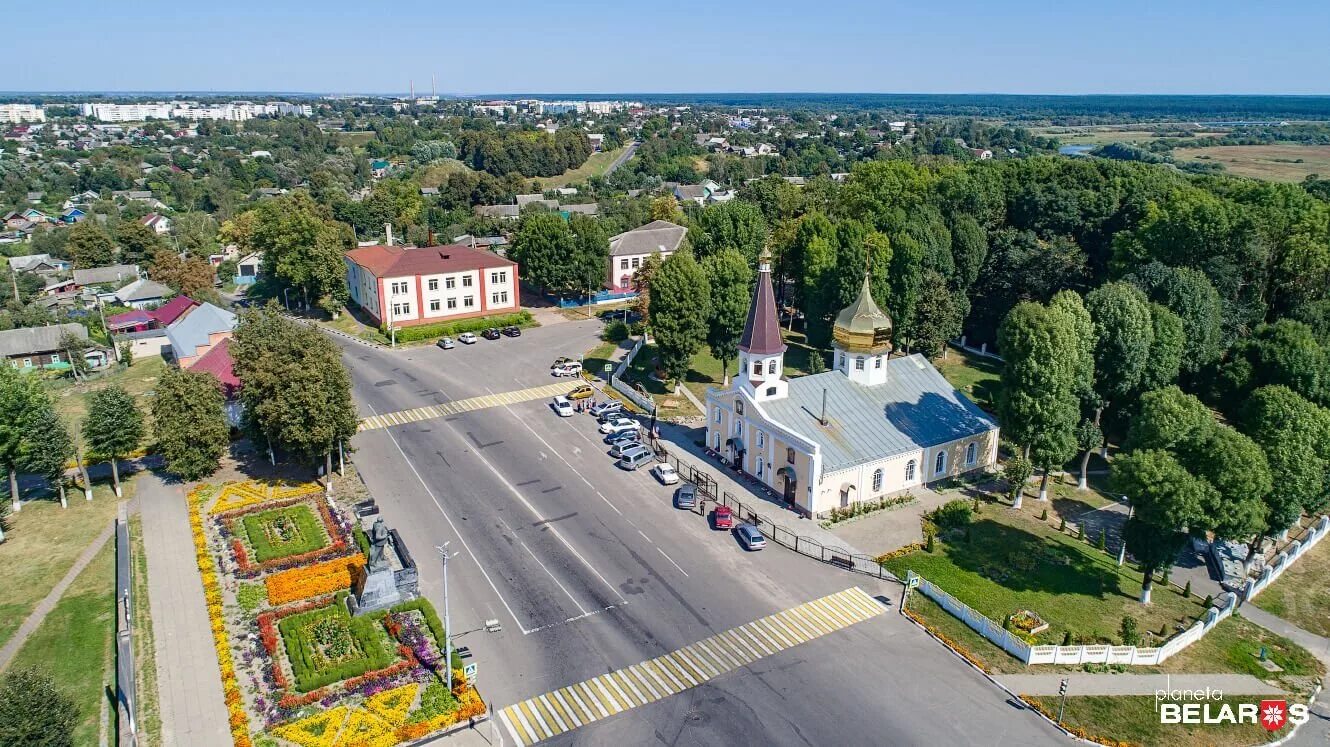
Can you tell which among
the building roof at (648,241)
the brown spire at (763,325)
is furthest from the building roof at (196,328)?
the brown spire at (763,325)

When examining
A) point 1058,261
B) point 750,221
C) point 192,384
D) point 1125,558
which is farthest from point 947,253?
point 192,384

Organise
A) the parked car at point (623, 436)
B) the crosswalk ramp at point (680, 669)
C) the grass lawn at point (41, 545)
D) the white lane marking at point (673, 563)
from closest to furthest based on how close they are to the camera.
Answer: the crosswalk ramp at point (680, 669) → the grass lawn at point (41, 545) → the white lane marking at point (673, 563) → the parked car at point (623, 436)

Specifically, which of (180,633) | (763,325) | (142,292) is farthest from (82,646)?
(142,292)

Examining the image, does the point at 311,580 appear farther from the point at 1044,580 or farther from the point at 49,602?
the point at 1044,580

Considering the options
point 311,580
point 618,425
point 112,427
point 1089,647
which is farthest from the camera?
point 618,425

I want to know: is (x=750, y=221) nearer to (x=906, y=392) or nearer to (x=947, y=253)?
(x=947, y=253)

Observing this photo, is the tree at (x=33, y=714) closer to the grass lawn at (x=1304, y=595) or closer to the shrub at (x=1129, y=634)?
the shrub at (x=1129, y=634)

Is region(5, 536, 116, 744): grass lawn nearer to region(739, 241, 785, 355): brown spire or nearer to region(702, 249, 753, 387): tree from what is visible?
region(739, 241, 785, 355): brown spire

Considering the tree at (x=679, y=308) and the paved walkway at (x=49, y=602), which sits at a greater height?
the tree at (x=679, y=308)
